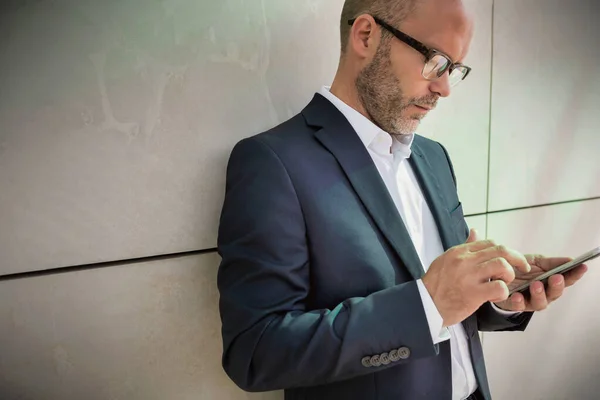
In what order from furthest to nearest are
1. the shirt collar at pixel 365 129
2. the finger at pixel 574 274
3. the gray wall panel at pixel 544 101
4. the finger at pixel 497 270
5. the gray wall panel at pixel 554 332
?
the gray wall panel at pixel 554 332, the gray wall panel at pixel 544 101, the shirt collar at pixel 365 129, the finger at pixel 574 274, the finger at pixel 497 270

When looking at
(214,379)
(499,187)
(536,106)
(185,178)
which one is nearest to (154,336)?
(214,379)

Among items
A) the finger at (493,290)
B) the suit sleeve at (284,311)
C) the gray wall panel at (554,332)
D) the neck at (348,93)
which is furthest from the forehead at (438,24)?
the gray wall panel at (554,332)

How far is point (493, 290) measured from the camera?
81cm

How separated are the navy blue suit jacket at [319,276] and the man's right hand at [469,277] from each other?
0.17 feet

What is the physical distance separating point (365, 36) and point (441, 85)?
245mm

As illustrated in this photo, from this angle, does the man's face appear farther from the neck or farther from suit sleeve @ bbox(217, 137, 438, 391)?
suit sleeve @ bbox(217, 137, 438, 391)

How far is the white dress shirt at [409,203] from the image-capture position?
3.77 ft

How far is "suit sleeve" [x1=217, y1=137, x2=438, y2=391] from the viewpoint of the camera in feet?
2.87

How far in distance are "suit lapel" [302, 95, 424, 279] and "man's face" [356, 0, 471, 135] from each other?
11 cm

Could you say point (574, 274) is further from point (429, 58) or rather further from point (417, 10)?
point (417, 10)

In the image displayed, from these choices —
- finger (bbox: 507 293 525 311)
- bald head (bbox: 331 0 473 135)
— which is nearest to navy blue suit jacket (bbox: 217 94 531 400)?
bald head (bbox: 331 0 473 135)

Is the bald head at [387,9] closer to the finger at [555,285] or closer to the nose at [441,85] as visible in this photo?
the nose at [441,85]

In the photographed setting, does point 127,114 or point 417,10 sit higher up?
point 417,10

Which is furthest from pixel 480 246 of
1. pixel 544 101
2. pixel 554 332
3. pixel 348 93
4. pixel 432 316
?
pixel 554 332
